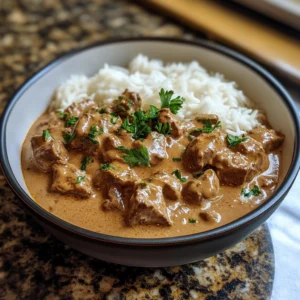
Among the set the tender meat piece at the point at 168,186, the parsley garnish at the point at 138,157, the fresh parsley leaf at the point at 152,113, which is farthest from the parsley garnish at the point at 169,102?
the tender meat piece at the point at 168,186

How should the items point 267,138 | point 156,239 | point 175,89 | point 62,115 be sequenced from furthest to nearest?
point 175,89 → point 62,115 → point 267,138 → point 156,239

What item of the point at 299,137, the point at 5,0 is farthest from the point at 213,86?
the point at 5,0

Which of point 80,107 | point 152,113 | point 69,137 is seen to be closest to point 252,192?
point 152,113

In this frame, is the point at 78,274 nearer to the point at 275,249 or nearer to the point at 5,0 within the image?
the point at 275,249

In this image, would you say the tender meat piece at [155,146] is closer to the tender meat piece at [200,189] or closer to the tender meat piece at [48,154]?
the tender meat piece at [200,189]

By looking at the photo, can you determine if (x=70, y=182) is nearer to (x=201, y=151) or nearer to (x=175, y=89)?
(x=201, y=151)

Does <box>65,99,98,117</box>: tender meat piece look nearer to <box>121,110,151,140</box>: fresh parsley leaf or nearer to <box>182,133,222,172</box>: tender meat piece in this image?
<box>121,110,151,140</box>: fresh parsley leaf
